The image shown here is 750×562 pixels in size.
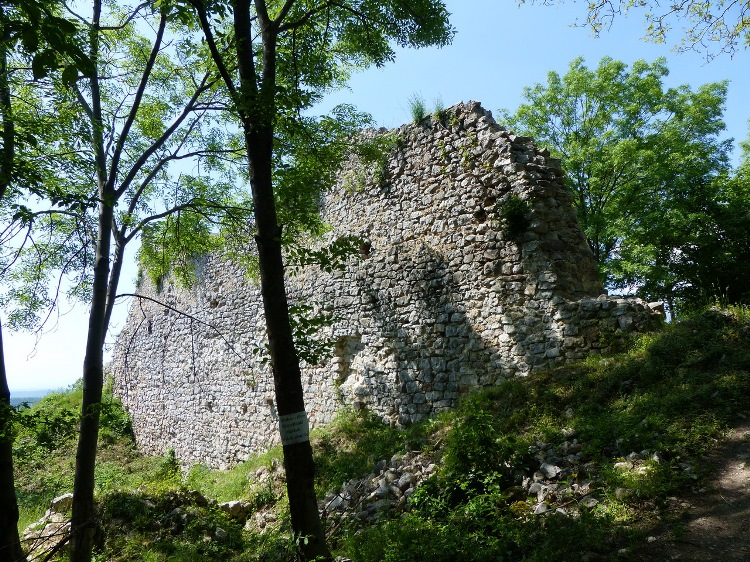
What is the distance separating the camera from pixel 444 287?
8.00 meters

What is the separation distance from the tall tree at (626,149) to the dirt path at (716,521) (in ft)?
32.1

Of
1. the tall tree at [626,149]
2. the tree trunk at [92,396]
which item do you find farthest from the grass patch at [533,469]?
the tall tree at [626,149]

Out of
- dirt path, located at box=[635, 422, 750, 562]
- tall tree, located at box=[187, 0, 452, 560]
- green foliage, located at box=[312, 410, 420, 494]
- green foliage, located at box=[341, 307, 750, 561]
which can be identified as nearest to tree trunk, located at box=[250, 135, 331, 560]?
tall tree, located at box=[187, 0, 452, 560]

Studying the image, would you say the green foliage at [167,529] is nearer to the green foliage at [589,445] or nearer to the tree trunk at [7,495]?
the tree trunk at [7,495]

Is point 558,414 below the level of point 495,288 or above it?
below

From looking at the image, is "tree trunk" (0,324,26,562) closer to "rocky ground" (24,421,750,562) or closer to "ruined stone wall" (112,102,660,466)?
"rocky ground" (24,421,750,562)

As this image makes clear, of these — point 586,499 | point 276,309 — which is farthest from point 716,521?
point 276,309

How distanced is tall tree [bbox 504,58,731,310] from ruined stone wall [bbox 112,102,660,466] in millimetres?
7361

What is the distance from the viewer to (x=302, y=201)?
17.4 feet


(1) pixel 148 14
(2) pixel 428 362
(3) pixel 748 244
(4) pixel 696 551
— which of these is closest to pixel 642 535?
(4) pixel 696 551

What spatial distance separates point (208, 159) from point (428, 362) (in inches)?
182

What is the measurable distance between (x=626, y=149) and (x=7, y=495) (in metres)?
15.3

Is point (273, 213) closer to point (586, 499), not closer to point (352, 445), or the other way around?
point (586, 499)

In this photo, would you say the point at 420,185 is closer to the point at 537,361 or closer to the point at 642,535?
the point at 537,361
